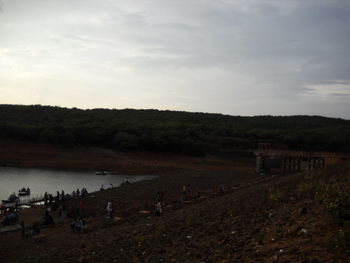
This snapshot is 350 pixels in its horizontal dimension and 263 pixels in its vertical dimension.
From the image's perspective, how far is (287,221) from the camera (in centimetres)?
1094

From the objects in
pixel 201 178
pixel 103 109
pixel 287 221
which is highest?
pixel 103 109

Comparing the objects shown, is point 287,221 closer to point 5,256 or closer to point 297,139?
point 5,256

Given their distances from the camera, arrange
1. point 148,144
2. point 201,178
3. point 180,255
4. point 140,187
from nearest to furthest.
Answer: point 180,255, point 140,187, point 201,178, point 148,144

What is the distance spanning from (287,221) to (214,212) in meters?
5.91

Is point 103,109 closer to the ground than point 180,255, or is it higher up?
higher up

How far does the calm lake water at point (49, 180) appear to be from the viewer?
38.9 m

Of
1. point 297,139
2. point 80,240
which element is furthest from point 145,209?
point 297,139

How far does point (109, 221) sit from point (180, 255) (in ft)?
34.8

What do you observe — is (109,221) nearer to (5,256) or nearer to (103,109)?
(5,256)

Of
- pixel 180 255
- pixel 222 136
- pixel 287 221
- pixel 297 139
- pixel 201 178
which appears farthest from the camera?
pixel 222 136

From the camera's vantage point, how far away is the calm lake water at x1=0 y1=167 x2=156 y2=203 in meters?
38.9

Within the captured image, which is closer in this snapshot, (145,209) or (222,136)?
(145,209)

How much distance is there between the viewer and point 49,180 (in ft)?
148

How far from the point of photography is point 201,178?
43.9 metres
